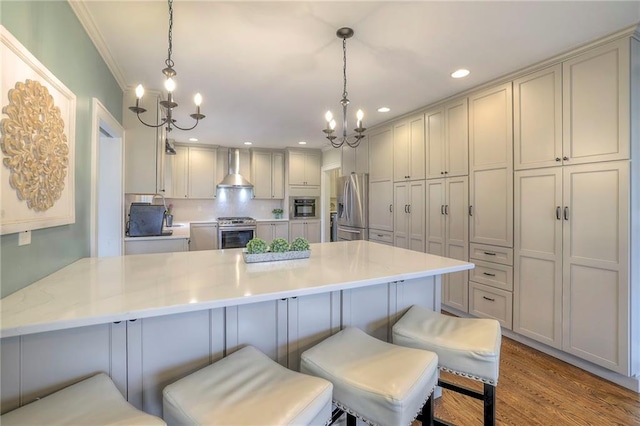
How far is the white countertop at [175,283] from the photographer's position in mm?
908

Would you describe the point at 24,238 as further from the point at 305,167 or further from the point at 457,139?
the point at 305,167

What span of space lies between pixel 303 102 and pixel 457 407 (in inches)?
122

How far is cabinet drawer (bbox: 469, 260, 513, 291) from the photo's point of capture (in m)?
2.68

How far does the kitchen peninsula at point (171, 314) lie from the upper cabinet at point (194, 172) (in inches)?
160

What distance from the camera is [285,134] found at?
4.84 meters

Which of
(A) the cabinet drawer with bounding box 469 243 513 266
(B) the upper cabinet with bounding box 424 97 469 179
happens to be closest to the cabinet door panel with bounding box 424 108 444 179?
(B) the upper cabinet with bounding box 424 97 469 179

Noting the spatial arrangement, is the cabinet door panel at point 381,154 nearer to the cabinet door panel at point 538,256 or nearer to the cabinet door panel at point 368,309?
the cabinet door panel at point 538,256

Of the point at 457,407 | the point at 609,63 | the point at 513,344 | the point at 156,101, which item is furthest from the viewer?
the point at 156,101

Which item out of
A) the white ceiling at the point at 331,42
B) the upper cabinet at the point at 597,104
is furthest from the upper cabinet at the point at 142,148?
the upper cabinet at the point at 597,104

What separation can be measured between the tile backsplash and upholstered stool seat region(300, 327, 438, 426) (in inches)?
198

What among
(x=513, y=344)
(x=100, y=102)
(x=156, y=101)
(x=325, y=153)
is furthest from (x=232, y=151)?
(x=513, y=344)

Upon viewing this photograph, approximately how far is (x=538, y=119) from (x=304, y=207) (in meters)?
4.36

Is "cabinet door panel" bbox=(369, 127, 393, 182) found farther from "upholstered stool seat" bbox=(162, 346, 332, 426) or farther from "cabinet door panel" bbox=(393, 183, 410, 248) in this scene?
→ "upholstered stool seat" bbox=(162, 346, 332, 426)

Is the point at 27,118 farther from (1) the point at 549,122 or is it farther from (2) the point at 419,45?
(1) the point at 549,122
